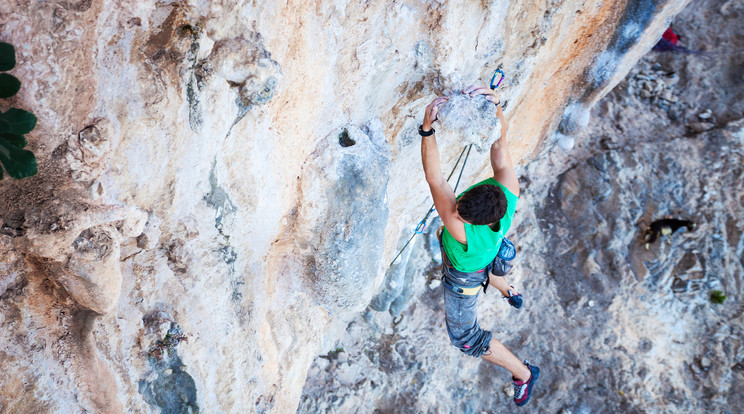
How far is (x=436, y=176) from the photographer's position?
243cm

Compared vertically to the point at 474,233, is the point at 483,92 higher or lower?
higher

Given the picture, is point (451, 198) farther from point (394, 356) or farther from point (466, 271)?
point (394, 356)

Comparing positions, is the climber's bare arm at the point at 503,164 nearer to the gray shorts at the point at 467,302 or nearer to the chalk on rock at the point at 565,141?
the gray shorts at the point at 467,302

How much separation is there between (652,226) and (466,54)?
3480 mm

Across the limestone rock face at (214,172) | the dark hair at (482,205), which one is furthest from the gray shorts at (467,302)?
the dark hair at (482,205)

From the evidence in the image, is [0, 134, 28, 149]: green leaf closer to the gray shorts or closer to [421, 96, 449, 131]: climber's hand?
[421, 96, 449, 131]: climber's hand

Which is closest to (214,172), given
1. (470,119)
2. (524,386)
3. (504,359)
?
(470,119)

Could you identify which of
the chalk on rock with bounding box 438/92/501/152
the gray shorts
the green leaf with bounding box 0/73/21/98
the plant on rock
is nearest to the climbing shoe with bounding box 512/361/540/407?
the gray shorts

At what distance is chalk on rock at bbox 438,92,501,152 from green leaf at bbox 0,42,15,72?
1.66 metres

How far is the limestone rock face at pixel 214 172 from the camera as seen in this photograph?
5.08 feet

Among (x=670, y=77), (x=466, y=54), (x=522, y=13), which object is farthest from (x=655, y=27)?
(x=670, y=77)

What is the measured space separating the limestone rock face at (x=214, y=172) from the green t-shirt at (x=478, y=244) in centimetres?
44

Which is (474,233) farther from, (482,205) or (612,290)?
(612,290)

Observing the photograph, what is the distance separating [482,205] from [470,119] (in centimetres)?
40
